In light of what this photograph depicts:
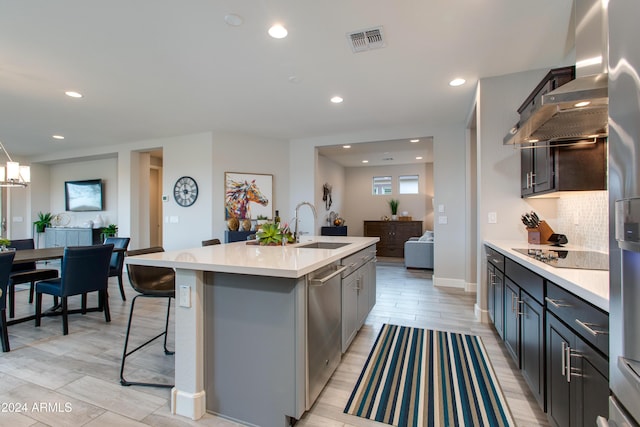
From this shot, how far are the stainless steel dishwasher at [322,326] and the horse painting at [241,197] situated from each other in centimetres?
365

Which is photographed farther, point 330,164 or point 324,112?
point 330,164

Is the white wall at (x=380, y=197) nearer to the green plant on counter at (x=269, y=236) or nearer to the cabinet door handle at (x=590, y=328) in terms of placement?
the green plant on counter at (x=269, y=236)

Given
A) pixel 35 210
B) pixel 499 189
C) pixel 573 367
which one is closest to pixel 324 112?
pixel 499 189

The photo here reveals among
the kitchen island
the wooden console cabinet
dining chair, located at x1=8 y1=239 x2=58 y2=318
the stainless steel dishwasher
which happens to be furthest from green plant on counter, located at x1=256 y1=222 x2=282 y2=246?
the wooden console cabinet

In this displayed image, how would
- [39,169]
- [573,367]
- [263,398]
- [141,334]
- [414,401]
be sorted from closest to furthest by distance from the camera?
1. [573,367]
2. [263,398]
3. [414,401]
4. [141,334]
5. [39,169]

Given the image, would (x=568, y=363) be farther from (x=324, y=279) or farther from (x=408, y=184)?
(x=408, y=184)

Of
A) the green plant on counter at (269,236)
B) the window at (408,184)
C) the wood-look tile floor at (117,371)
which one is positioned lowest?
the wood-look tile floor at (117,371)

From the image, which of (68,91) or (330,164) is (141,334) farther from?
(330,164)

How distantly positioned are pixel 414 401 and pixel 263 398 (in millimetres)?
960

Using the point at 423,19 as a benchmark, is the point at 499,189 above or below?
below

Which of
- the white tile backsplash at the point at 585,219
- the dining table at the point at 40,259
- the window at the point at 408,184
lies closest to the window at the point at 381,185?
the window at the point at 408,184

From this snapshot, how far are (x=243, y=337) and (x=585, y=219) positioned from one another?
113 inches

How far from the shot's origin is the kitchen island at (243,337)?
1584 mm

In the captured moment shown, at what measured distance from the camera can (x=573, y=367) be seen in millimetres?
1229
